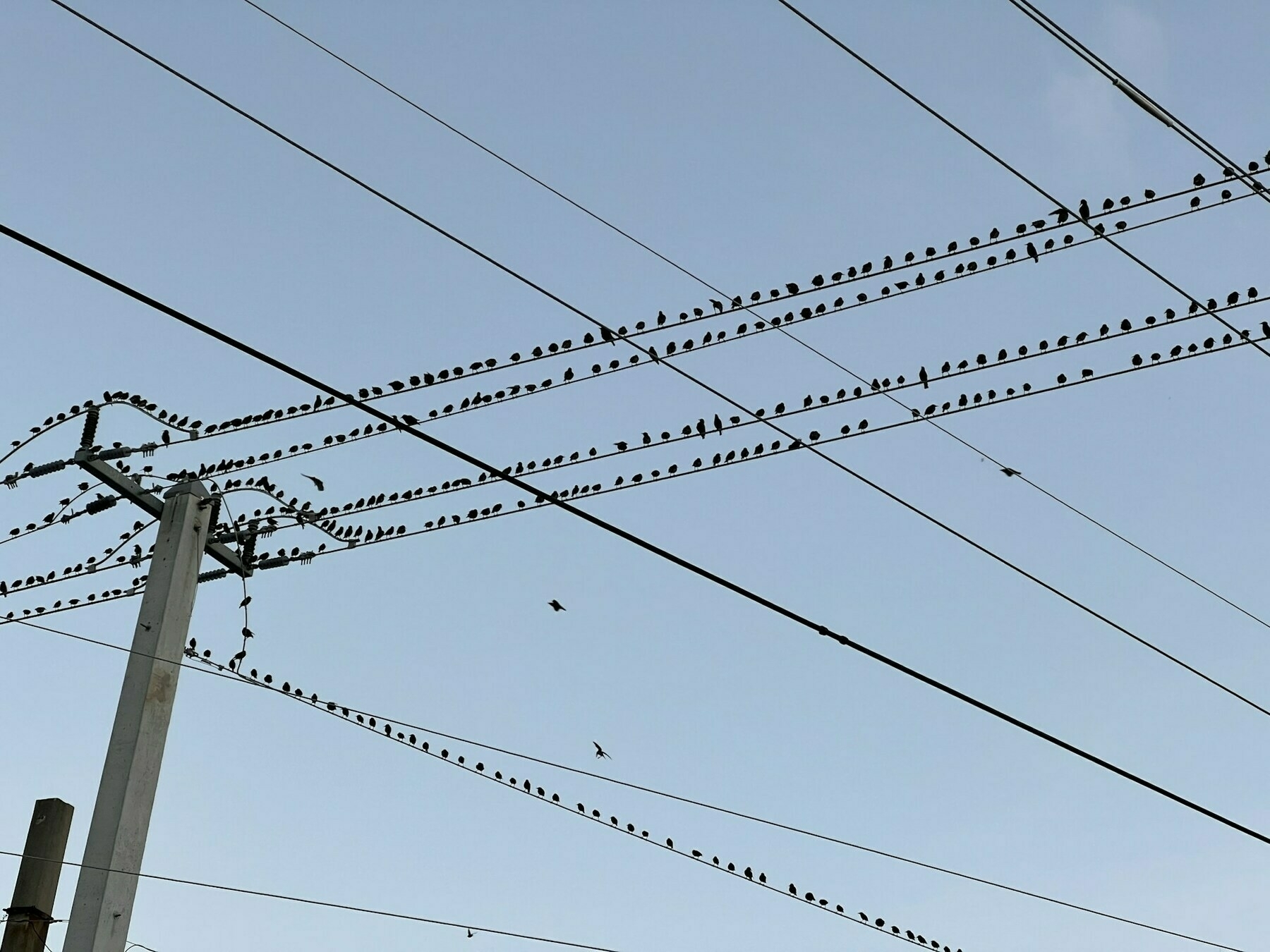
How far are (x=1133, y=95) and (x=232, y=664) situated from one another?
26.4ft

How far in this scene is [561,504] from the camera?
9242mm

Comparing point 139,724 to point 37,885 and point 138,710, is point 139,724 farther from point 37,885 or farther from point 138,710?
point 37,885

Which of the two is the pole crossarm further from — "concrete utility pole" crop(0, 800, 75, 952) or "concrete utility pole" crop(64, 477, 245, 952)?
"concrete utility pole" crop(0, 800, 75, 952)

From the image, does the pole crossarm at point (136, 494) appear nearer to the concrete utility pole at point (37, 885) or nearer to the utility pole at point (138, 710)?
the utility pole at point (138, 710)

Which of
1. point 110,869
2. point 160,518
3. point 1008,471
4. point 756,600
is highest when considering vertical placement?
point 1008,471

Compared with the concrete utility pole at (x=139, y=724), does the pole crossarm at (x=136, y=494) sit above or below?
above

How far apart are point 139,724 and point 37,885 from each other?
4.61 ft

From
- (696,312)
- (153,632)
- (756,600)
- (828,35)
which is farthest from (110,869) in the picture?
(828,35)

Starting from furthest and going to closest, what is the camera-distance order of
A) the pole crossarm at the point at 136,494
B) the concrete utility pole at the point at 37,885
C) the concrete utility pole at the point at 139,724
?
the pole crossarm at the point at 136,494
the concrete utility pole at the point at 139,724
the concrete utility pole at the point at 37,885

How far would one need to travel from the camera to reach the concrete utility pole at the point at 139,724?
10.2 metres

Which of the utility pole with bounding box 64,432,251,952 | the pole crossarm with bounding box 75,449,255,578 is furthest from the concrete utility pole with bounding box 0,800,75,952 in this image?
the pole crossarm with bounding box 75,449,255,578

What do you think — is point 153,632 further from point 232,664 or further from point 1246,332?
point 1246,332

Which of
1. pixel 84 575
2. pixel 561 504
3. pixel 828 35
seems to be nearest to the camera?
pixel 828 35

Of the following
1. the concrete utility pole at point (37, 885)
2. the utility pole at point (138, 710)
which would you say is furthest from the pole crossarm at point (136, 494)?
the concrete utility pole at point (37, 885)
